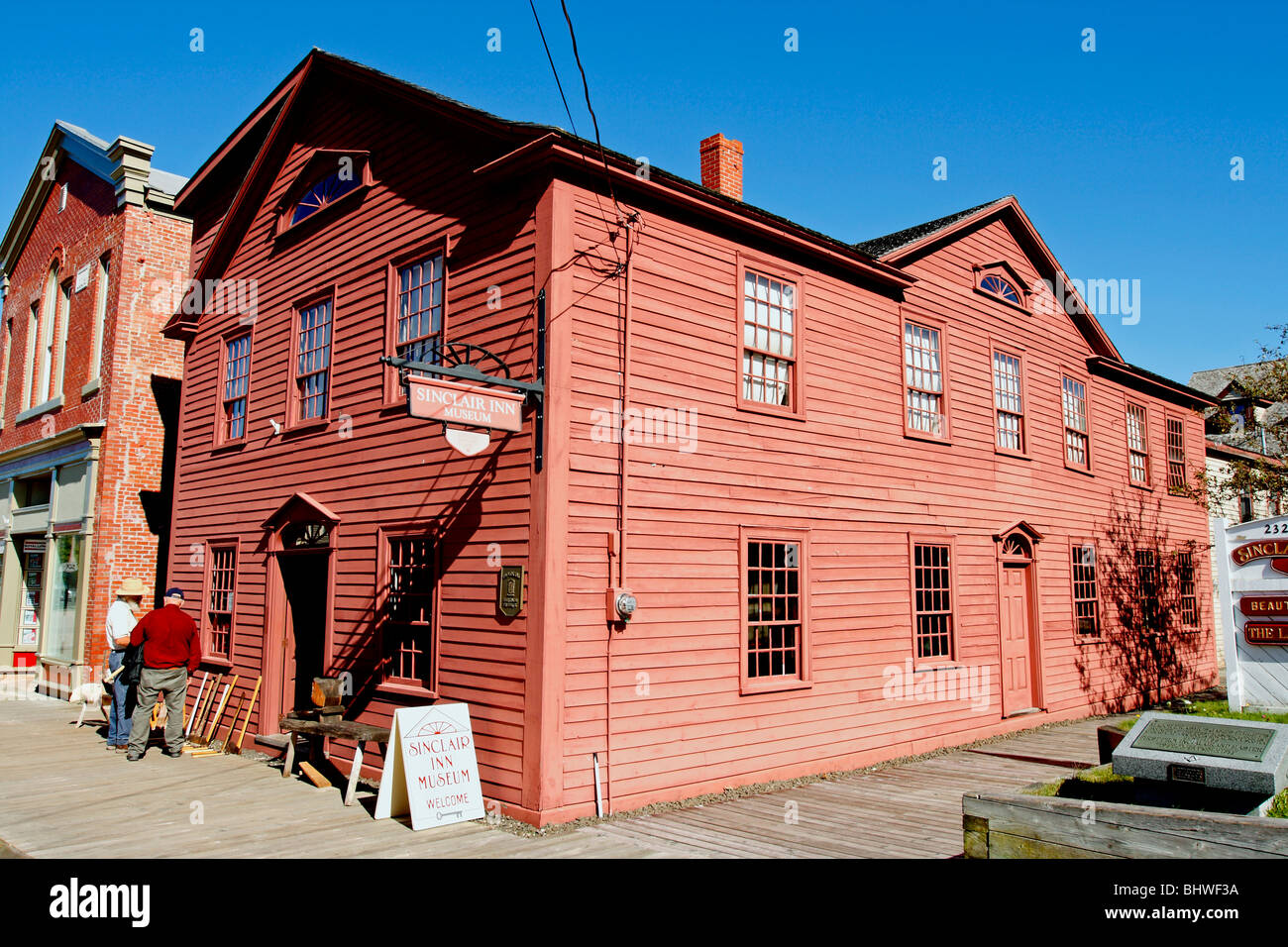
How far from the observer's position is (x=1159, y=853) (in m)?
5.32

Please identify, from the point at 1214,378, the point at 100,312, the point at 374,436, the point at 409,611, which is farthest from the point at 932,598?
the point at 1214,378

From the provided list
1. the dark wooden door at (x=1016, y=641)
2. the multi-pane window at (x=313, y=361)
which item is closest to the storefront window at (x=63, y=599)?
the multi-pane window at (x=313, y=361)

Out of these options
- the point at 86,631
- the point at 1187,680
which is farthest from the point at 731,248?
the point at 1187,680

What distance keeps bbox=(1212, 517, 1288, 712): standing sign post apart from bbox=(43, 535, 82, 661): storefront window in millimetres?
20316

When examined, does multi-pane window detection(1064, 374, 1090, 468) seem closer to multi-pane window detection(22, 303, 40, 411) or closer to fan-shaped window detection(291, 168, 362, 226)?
fan-shaped window detection(291, 168, 362, 226)

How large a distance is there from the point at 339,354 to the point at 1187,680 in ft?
65.4

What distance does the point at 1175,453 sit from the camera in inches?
867

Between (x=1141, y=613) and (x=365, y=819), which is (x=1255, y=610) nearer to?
(x=1141, y=613)

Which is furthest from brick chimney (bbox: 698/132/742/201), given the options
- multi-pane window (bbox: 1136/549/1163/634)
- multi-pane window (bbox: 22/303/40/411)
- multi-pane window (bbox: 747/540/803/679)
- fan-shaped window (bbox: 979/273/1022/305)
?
multi-pane window (bbox: 22/303/40/411)

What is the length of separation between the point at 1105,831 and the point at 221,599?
1316 centimetres

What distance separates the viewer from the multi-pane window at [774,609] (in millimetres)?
10953

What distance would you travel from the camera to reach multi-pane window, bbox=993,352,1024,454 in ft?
52.5

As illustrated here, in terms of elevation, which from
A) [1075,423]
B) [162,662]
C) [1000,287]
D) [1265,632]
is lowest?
[162,662]
